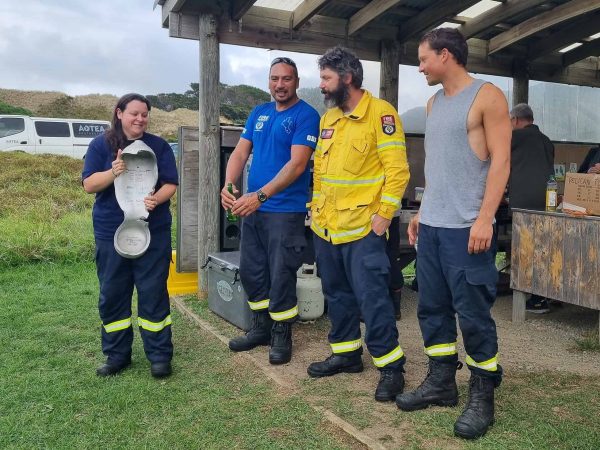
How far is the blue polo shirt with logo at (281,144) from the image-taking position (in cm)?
375

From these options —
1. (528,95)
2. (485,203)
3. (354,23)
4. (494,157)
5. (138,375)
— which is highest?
(354,23)

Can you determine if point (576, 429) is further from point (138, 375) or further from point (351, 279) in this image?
point (138, 375)

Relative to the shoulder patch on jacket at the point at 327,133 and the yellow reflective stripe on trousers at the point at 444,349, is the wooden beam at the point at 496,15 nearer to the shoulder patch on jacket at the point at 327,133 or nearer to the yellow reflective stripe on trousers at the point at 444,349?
the shoulder patch on jacket at the point at 327,133

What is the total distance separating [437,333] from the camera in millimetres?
3055

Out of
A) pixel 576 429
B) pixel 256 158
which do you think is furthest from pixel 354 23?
pixel 576 429

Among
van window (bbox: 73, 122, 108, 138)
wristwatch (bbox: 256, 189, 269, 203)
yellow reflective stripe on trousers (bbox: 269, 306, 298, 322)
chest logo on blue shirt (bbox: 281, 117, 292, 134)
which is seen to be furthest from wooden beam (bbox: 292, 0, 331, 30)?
van window (bbox: 73, 122, 108, 138)

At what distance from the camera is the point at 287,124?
3.79 m

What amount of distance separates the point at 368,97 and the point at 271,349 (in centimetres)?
177

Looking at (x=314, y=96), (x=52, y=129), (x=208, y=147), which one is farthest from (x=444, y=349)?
(x=52, y=129)

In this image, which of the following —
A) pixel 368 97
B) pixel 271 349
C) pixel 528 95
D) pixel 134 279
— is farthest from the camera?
pixel 528 95

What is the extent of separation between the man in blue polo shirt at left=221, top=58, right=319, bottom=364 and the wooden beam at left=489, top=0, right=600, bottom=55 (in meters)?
2.99

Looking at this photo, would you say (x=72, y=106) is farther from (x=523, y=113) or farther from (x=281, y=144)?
(x=281, y=144)

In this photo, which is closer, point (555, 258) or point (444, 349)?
point (444, 349)

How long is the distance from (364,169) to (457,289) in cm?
87
